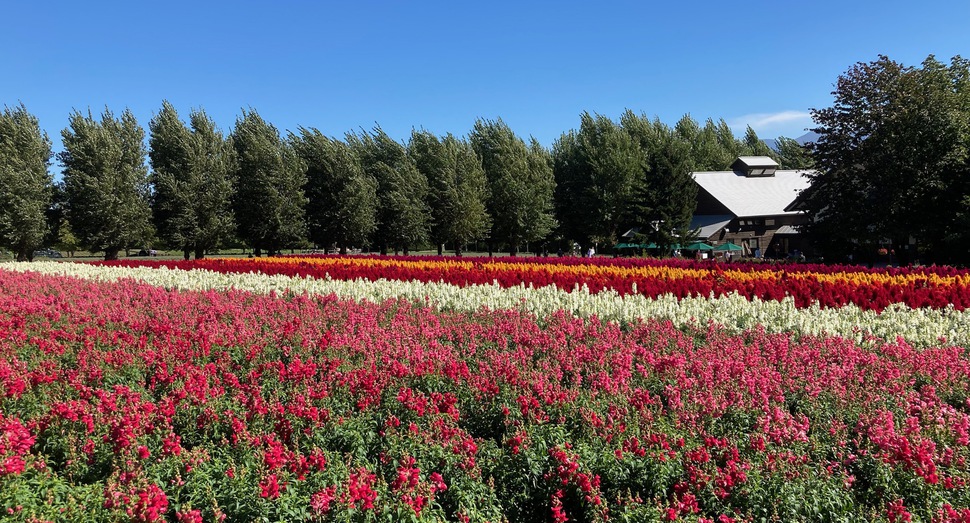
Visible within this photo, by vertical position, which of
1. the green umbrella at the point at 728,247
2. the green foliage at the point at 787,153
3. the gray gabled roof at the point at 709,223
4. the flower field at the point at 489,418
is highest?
the green foliage at the point at 787,153

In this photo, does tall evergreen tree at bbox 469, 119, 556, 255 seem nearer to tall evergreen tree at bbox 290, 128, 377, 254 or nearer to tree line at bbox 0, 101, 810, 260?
tree line at bbox 0, 101, 810, 260

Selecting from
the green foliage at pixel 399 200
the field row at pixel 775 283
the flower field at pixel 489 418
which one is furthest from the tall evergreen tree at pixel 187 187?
the flower field at pixel 489 418

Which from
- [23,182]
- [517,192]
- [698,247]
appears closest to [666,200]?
[698,247]

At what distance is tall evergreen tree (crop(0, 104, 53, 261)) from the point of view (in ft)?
111

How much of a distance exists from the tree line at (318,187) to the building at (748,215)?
5.43 meters

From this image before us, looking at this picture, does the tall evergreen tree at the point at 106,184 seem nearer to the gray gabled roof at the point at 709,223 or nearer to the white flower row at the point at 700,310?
the white flower row at the point at 700,310

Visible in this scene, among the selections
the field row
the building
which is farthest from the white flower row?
the building

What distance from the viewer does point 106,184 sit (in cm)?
3562

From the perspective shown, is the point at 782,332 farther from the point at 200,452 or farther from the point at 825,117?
the point at 825,117

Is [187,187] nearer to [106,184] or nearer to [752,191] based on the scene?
[106,184]

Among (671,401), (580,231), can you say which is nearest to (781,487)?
(671,401)

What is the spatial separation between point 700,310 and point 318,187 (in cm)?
3984

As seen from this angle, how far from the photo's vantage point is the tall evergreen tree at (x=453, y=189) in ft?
150

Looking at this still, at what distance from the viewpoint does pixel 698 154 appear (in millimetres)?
62344
